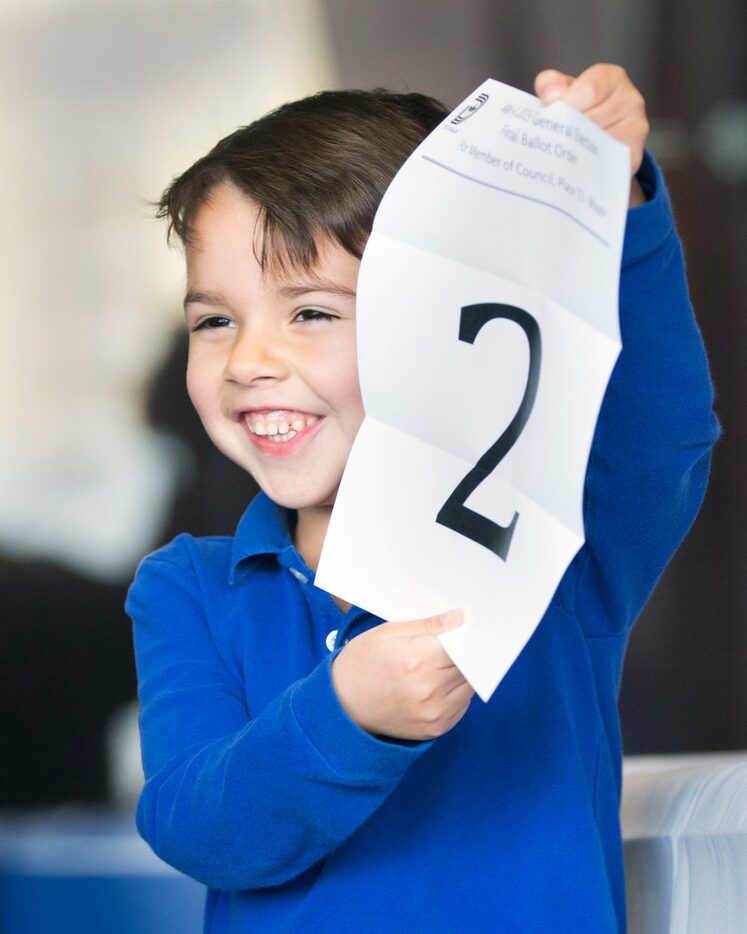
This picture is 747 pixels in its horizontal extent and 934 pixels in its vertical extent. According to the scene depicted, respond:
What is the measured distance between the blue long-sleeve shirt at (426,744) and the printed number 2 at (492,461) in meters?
0.14

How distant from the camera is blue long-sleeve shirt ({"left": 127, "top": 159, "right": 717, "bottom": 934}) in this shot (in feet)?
2.85

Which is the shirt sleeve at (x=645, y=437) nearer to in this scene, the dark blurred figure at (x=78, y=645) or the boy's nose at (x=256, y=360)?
the boy's nose at (x=256, y=360)

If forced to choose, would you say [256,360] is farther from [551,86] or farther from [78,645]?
[78,645]

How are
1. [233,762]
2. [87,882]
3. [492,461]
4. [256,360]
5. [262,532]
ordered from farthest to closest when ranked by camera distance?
[87,882] → [262,532] → [256,360] → [233,762] → [492,461]

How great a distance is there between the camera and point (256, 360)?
101 centimetres

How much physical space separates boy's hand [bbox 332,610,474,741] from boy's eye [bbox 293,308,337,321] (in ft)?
0.96

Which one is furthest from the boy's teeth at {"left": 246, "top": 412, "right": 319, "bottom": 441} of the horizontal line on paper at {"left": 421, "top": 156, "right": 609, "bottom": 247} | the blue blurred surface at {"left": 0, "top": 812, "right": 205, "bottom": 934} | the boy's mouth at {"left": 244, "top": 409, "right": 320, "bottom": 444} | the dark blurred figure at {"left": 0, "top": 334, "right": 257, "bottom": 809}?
the blue blurred surface at {"left": 0, "top": 812, "right": 205, "bottom": 934}

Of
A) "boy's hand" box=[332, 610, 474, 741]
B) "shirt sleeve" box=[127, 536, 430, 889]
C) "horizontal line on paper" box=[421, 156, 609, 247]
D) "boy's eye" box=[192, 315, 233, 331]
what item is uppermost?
"horizontal line on paper" box=[421, 156, 609, 247]

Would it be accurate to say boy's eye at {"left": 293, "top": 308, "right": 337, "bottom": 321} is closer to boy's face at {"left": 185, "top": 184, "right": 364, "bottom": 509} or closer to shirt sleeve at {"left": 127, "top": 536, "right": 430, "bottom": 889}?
boy's face at {"left": 185, "top": 184, "right": 364, "bottom": 509}

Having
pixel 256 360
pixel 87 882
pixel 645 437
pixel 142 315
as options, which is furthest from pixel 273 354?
pixel 87 882

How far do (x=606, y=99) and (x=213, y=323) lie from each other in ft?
1.33

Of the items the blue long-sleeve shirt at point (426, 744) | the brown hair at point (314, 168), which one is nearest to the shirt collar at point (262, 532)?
the blue long-sleeve shirt at point (426, 744)

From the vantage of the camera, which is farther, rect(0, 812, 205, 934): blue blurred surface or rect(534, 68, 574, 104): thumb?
rect(0, 812, 205, 934): blue blurred surface

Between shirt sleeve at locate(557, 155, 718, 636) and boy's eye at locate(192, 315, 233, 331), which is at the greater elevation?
boy's eye at locate(192, 315, 233, 331)
